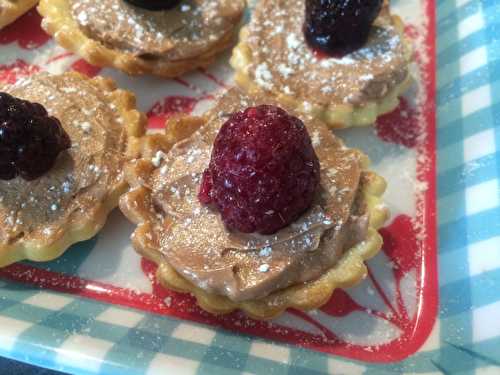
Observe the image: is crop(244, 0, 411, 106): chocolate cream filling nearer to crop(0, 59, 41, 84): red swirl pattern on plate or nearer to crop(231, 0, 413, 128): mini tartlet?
crop(231, 0, 413, 128): mini tartlet

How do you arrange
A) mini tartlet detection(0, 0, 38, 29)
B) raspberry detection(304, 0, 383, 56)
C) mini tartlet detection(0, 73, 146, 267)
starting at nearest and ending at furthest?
mini tartlet detection(0, 73, 146, 267) → raspberry detection(304, 0, 383, 56) → mini tartlet detection(0, 0, 38, 29)

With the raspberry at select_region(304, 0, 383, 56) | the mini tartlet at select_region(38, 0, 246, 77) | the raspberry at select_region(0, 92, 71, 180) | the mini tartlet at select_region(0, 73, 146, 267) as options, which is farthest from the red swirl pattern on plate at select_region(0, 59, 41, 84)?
the raspberry at select_region(304, 0, 383, 56)

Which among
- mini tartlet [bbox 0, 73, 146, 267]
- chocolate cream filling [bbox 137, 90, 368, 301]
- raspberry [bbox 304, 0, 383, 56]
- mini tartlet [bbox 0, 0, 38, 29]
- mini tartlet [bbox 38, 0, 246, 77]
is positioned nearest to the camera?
chocolate cream filling [bbox 137, 90, 368, 301]

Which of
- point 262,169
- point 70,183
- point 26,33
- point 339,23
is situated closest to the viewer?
point 262,169

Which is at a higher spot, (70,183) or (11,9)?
(11,9)

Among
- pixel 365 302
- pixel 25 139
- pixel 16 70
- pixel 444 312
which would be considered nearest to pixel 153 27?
pixel 16 70

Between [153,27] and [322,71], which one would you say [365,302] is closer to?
[322,71]

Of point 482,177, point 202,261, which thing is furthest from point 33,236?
point 482,177
